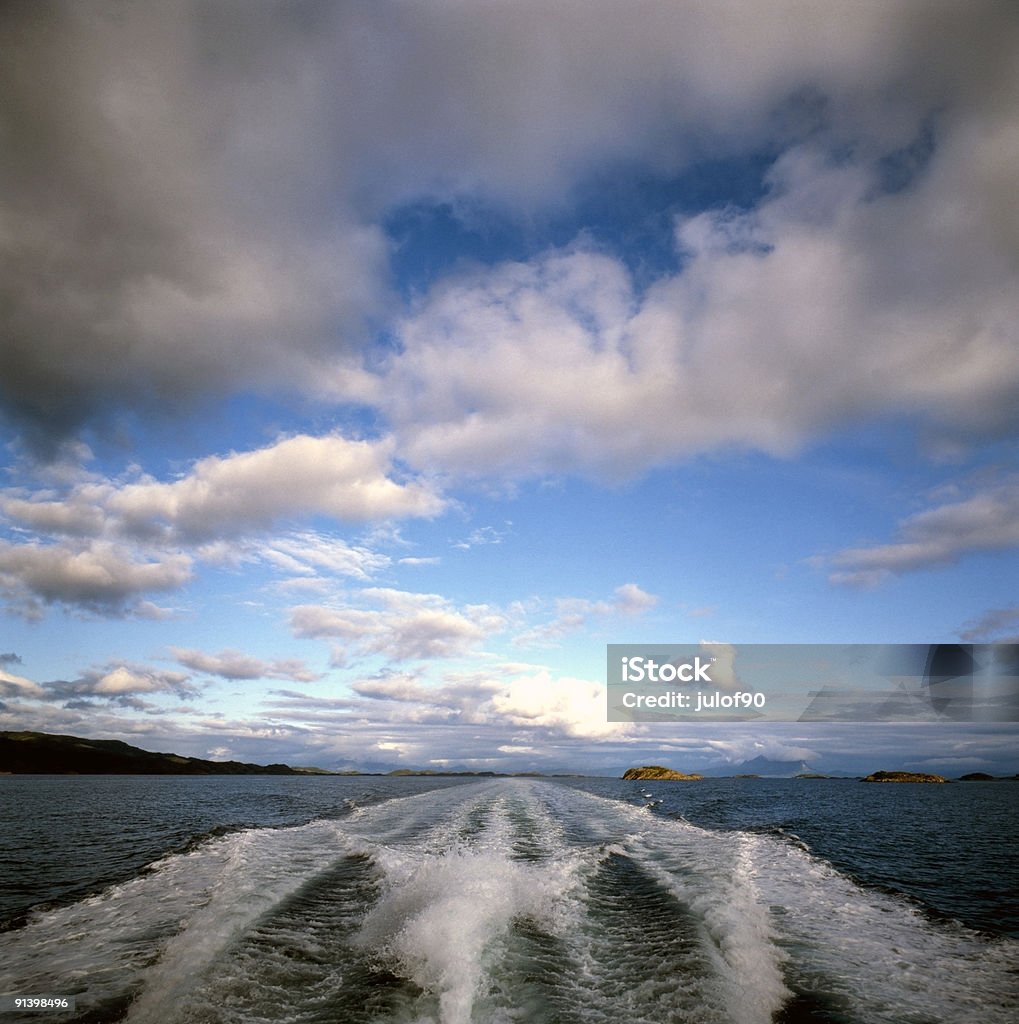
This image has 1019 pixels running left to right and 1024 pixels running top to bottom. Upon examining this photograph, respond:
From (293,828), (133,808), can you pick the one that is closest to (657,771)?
(133,808)

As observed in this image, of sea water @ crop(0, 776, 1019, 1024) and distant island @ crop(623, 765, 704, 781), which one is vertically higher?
sea water @ crop(0, 776, 1019, 1024)

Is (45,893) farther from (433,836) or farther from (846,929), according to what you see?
(846,929)

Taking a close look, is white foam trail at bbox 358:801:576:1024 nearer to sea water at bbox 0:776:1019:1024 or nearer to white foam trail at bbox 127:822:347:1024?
sea water at bbox 0:776:1019:1024

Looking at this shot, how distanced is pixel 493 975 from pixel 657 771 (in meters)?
194

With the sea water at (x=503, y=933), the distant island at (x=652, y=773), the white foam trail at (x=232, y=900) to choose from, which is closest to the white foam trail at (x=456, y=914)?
the sea water at (x=503, y=933)

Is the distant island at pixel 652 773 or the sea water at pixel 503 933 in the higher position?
the sea water at pixel 503 933

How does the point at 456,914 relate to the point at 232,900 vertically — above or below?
above

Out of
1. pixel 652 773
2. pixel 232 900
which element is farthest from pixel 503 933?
pixel 652 773

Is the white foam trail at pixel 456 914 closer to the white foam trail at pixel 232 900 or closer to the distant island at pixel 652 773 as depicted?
the white foam trail at pixel 232 900

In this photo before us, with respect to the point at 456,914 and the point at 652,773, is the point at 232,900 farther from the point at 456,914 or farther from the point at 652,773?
the point at 652,773

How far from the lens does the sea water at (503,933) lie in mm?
9656

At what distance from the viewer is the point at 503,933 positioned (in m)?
12.5

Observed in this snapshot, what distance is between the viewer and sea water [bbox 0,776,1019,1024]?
9656mm

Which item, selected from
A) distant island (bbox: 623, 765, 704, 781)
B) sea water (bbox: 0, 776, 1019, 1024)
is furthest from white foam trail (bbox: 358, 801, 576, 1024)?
distant island (bbox: 623, 765, 704, 781)
